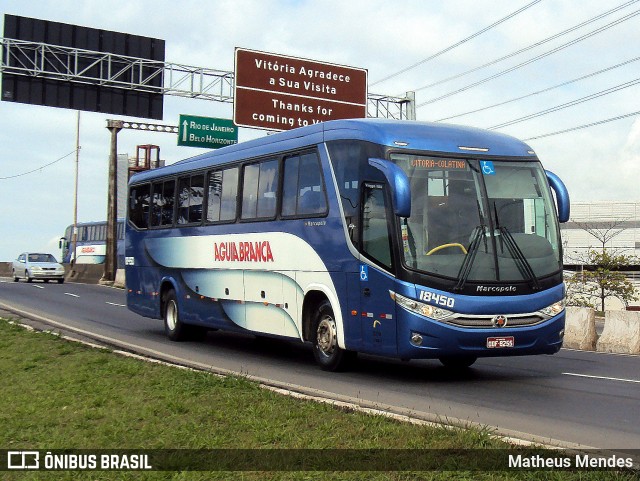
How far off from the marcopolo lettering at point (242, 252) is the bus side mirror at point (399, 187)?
12.0ft

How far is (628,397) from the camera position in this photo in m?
11.2

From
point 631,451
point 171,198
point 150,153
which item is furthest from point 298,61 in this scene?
point 150,153

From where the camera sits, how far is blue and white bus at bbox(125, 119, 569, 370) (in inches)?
467

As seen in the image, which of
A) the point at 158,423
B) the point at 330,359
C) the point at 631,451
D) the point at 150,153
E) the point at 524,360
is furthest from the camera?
the point at 150,153

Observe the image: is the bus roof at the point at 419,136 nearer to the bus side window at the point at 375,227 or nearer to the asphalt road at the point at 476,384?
the bus side window at the point at 375,227

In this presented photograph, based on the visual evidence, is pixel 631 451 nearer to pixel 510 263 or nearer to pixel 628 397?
pixel 628 397

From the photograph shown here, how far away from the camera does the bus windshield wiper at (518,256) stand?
40.0ft

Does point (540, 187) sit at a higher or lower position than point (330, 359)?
higher

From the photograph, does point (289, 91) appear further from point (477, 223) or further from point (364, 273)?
point (477, 223)

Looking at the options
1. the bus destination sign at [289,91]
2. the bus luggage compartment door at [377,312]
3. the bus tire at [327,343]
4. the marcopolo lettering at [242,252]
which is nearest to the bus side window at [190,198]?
the marcopolo lettering at [242,252]

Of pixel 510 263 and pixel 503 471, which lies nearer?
pixel 503 471

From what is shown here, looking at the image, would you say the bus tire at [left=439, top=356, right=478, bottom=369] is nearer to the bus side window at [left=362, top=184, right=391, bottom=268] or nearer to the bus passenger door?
the bus passenger door

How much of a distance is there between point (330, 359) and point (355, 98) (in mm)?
19440

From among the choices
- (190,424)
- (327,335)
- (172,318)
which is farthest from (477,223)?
(172,318)
